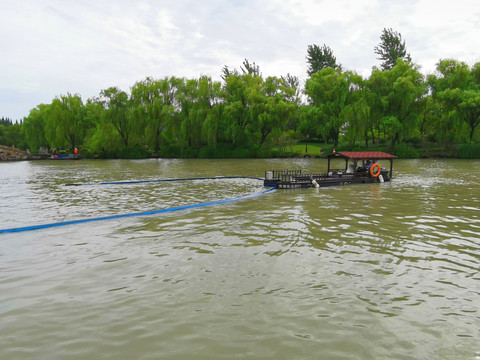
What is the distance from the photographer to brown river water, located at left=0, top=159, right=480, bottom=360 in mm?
4508

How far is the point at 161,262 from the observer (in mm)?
7594

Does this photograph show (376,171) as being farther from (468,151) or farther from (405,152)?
(468,151)

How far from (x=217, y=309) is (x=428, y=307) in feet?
11.5

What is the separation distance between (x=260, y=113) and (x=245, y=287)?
5268 cm

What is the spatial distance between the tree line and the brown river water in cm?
4474

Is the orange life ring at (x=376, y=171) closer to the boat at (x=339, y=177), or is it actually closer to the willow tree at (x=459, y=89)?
the boat at (x=339, y=177)

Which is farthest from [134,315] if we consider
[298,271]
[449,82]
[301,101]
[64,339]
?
[301,101]

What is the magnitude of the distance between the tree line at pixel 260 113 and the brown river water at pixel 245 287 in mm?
44743

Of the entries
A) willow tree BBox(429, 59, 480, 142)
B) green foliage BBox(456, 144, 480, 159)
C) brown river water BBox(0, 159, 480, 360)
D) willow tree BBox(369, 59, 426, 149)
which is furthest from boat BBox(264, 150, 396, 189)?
green foliage BBox(456, 144, 480, 159)

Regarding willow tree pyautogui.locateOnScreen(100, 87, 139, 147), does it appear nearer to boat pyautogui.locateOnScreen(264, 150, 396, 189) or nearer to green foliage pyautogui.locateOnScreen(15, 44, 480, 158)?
green foliage pyautogui.locateOnScreen(15, 44, 480, 158)

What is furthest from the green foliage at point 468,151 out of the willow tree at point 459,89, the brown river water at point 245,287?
the brown river water at point 245,287

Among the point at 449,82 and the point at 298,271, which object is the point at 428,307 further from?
the point at 449,82

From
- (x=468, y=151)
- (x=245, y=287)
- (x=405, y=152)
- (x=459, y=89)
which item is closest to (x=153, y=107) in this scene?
(x=405, y=152)

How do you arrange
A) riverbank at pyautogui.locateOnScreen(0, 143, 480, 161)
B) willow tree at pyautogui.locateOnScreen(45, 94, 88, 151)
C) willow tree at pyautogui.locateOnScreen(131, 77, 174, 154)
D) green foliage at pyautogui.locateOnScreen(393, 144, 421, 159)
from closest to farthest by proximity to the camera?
riverbank at pyautogui.locateOnScreen(0, 143, 480, 161)
green foliage at pyautogui.locateOnScreen(393, 144, 421, 159)
willow tree at pyautogui.locateOnScreen(131, 77, 174, 154)
willow tree at pyautogui.locateOnScreen(45, 94, 88, 151)
